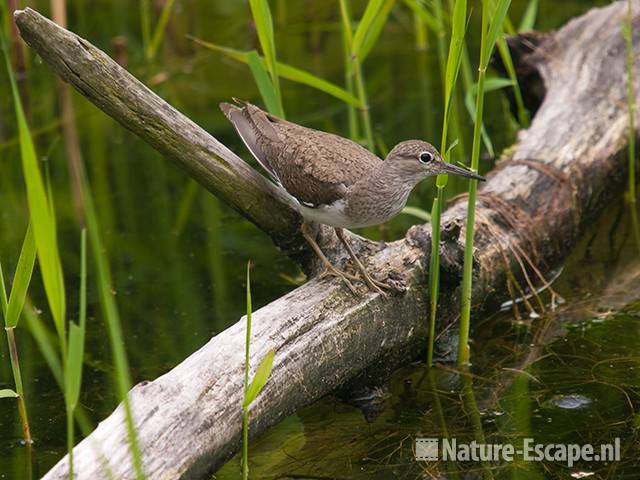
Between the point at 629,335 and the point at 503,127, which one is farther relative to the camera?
the point at 503,127

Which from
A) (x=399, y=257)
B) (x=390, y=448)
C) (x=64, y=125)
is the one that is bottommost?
(x=390, y=448)

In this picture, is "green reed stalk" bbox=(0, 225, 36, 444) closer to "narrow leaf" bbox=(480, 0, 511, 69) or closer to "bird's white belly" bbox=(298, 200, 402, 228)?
"bird's white belly" bbox=(298, 200, 402, 228)

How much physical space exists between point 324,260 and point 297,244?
0.25 meters

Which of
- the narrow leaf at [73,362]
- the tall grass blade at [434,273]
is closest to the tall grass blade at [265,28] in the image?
the tall grass blade at [434,273]

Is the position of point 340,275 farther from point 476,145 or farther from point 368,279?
point 476,145

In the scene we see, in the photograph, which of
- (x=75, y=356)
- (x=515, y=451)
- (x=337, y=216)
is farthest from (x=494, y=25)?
(x=75, y=356)

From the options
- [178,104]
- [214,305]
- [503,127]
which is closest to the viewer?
[214,305]

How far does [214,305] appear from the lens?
Answer: 5875 mm

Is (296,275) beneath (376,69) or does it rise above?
beneath

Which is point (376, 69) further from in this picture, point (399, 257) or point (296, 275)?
point (399, 257)

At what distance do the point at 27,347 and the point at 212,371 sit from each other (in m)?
2.01

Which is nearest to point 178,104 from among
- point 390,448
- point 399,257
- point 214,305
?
point 214,305

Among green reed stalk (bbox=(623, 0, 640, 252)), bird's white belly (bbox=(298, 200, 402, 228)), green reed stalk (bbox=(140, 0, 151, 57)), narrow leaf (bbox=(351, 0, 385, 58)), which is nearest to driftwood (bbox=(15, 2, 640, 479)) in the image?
green reed stalk (bbox=(623, 0, 640, 252))

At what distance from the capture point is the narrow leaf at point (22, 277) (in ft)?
12.1
